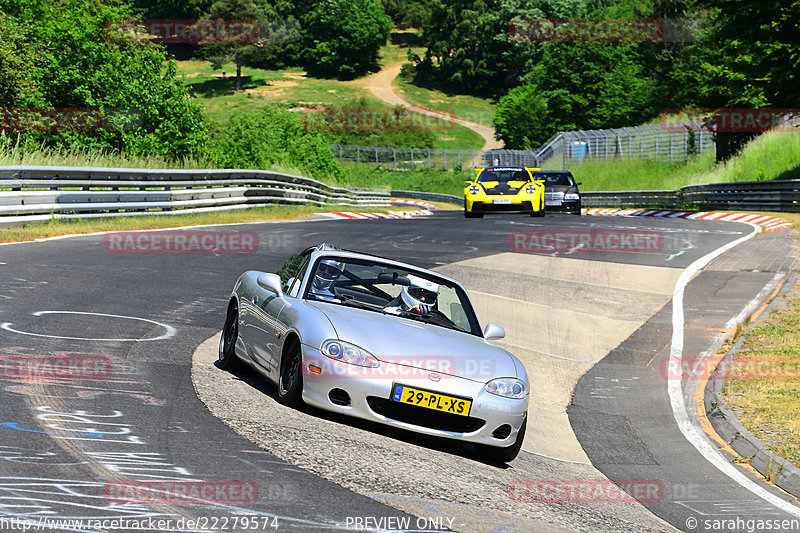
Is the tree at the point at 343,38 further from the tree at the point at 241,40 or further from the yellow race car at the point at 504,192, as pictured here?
the yellow race car at the point at 504,192

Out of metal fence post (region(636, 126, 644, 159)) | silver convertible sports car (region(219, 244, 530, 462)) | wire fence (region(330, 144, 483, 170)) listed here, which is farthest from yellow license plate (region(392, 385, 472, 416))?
wire fence (region(330, 144, 483, 170))

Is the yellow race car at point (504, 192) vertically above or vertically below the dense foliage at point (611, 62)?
below

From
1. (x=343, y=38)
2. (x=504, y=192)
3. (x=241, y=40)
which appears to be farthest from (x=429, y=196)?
(x=343, y=38)

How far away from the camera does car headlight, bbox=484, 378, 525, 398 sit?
283 inches

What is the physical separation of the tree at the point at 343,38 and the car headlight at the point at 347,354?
135 m

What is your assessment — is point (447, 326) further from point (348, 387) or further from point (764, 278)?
point (764, 278)

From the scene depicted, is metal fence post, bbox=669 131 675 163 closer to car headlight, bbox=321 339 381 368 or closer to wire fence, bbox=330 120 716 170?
wire fence, bbox=330 120 716 170

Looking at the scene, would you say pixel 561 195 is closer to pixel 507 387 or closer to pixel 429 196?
pixel 507 387

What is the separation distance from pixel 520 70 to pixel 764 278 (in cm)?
11247

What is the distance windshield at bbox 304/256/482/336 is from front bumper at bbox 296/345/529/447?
Result: 1.11 metres

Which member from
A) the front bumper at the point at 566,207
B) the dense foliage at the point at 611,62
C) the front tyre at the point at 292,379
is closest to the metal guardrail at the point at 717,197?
the dense foliage at the point at 611,62

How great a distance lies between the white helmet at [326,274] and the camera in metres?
8.14

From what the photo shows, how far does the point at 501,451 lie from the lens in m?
7.27

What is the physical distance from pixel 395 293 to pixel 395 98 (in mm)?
120050
